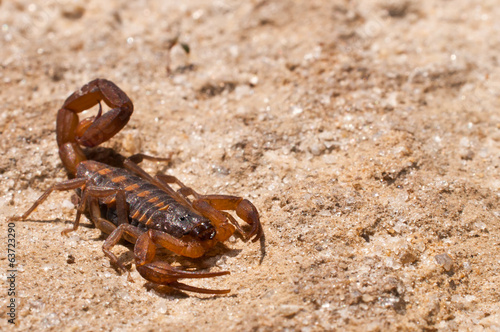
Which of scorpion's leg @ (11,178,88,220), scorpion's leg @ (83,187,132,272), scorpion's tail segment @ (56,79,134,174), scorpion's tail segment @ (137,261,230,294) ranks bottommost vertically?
scorpion's tail segment @ (137,261,230,294)

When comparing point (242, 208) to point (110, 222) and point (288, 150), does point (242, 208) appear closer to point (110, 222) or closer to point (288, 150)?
point (288, 150)

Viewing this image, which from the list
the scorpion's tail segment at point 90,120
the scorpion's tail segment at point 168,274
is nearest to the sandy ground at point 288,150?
the scorpion's tail segment at point 168,274

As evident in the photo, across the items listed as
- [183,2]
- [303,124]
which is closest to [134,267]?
[303,124]

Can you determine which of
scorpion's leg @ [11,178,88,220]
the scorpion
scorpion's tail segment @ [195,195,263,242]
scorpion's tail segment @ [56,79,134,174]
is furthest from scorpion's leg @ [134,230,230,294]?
scorpion's tail segment @ [56,79,134,174]

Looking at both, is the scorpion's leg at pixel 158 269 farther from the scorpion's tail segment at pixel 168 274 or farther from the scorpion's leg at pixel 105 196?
the scorpion's leg at pixel 105 196

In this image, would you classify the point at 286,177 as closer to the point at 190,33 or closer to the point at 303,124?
the point at 303,124

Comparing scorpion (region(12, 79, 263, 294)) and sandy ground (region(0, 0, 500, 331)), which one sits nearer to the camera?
sandy ground (region(0, 0, 500, 331))

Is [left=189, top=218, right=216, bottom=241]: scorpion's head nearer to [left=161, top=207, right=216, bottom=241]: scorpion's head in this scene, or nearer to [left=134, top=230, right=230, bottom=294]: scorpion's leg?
[left=161, top=207, right=216, bottom=241]: scorpion's head
